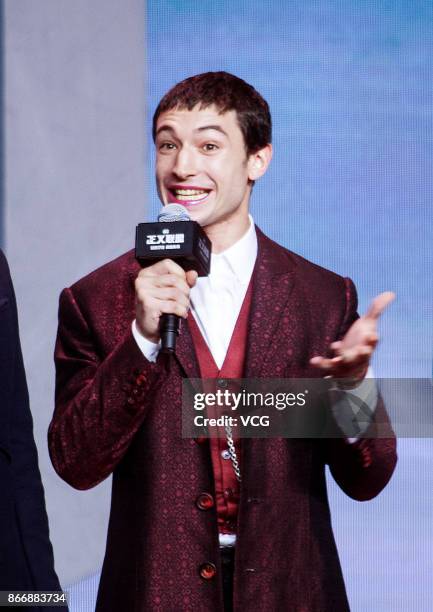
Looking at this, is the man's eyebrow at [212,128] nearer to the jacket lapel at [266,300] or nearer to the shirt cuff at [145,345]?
the jacket lapel at [266,300]

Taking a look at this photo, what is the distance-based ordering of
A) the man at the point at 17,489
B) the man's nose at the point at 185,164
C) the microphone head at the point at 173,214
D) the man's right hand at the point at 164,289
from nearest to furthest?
the man at the point at 17,489
the man's right hand at the point at 164,289
the microphone head at the point at 173,214
the man's nose at the point at 185,164

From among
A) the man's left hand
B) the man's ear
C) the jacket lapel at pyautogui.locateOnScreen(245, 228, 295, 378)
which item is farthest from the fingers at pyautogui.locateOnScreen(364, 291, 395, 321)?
the man's ear

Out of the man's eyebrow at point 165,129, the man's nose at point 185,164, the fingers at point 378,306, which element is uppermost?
the man's eyebrow at point 165,129

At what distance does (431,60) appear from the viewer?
199cm

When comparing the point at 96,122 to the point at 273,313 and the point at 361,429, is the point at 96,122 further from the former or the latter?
the point at 361,429

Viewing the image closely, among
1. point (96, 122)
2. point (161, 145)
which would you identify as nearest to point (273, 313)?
point (161, 145)

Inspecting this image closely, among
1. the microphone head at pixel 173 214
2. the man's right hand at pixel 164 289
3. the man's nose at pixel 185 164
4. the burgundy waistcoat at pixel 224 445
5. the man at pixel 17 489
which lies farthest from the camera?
the man's nose at pixel 185 164

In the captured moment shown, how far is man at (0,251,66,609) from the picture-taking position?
4.26 feet

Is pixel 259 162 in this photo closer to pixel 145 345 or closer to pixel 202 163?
pixel 202 163

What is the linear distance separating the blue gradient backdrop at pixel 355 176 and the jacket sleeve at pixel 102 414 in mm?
447

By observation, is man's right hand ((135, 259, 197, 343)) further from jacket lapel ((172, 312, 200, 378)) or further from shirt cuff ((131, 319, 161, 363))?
jacket lapel ((172, 312, 200, 378))

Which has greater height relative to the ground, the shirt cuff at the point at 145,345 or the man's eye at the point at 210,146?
the man's eye at the point at 210,146

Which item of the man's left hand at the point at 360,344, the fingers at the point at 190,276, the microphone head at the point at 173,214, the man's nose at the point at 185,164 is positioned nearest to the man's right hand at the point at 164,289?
the fingers at the point at 190,276
